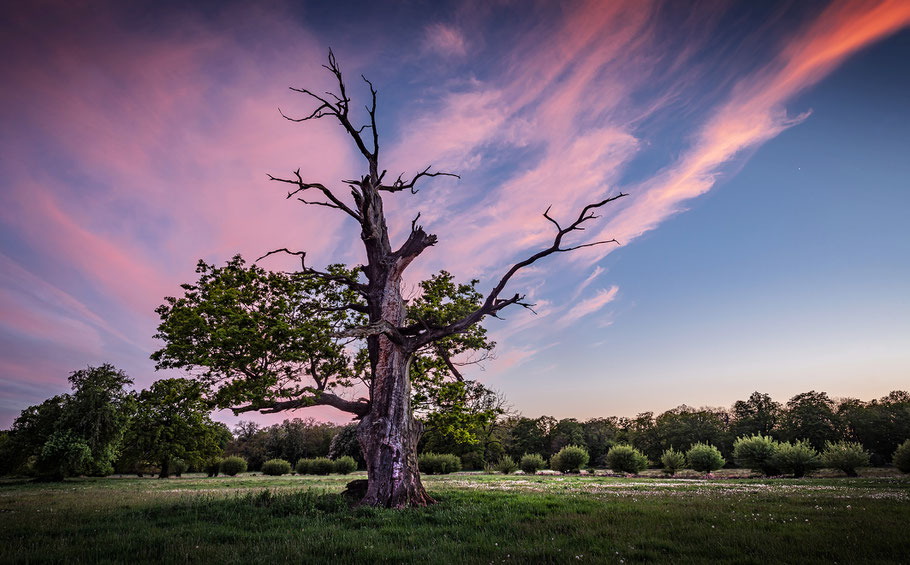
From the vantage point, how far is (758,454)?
122 ft

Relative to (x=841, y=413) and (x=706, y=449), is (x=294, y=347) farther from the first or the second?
(x=841, y=413)

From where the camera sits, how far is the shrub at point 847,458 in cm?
3148

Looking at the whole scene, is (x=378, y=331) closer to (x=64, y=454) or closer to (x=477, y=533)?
(x=477, y=533)

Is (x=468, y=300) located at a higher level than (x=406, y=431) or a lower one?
higher

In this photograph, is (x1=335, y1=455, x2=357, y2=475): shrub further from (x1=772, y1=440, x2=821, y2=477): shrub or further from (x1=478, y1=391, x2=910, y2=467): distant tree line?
(x1=772, y1=440, x2=821, y2=477): shrub

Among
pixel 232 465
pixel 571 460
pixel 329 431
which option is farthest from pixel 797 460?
pixel 329 431

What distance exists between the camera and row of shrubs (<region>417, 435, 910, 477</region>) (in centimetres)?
3194

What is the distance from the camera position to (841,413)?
2923 inches

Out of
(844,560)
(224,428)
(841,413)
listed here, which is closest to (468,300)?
(844,560)

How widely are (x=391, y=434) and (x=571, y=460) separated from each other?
42261mm

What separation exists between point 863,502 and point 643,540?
10.5 meters

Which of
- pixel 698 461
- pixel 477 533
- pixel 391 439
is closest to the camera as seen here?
pixel 477 533

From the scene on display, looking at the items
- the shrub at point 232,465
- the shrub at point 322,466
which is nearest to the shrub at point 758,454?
the shrub at point 322,466

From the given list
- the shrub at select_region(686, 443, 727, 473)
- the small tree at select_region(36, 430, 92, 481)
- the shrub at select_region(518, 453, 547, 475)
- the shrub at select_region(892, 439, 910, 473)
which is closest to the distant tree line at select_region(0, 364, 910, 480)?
the small tree at select_region(36, 430, 92, 481)
